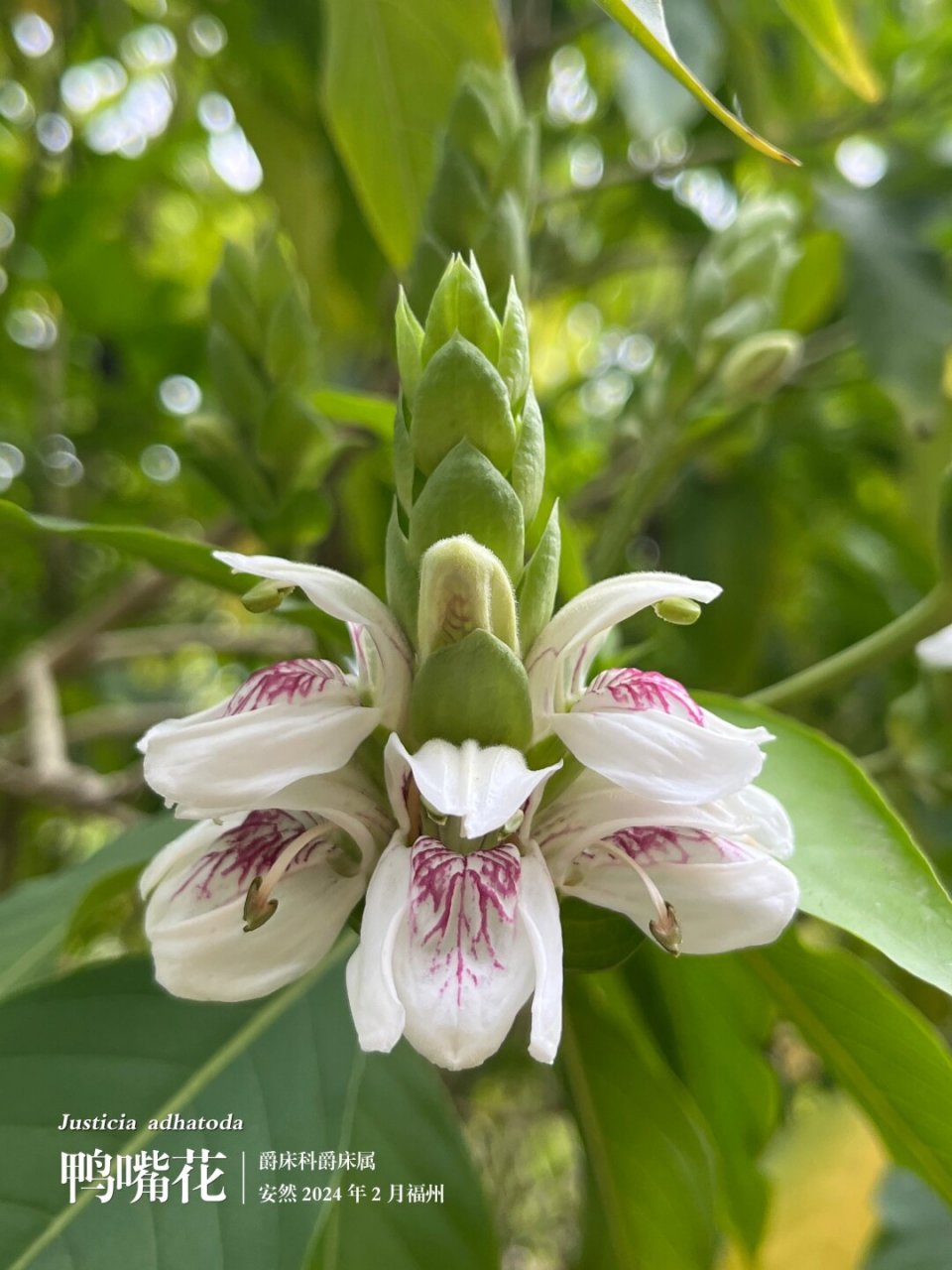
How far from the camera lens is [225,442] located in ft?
1.95

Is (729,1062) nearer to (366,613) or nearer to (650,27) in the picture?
(366,613)

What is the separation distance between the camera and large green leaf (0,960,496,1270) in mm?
408

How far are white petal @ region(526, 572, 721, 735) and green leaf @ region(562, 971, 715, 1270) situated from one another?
251 mm

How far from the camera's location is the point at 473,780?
0.31 meters

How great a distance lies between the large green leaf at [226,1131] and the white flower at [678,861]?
190 millimetres

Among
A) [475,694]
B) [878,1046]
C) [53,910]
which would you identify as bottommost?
[53,910]

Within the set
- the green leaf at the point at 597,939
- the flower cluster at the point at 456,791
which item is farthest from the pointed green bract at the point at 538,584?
the green leaf at the point at 597,939

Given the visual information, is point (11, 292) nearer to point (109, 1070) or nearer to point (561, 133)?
point (561, 133)

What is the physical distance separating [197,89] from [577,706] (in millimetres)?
1374

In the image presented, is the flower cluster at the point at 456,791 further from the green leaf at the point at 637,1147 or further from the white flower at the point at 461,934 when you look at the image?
the green leaf at the point at 637,1147

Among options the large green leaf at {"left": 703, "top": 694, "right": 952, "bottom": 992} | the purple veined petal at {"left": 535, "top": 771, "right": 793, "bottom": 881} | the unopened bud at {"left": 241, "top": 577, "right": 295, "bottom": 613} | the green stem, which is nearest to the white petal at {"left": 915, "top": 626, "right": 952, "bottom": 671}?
the green stem

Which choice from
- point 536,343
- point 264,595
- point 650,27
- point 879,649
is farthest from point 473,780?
point 536,343

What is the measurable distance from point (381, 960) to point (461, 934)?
0.03 metres

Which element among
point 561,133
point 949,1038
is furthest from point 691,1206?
point 561,133
